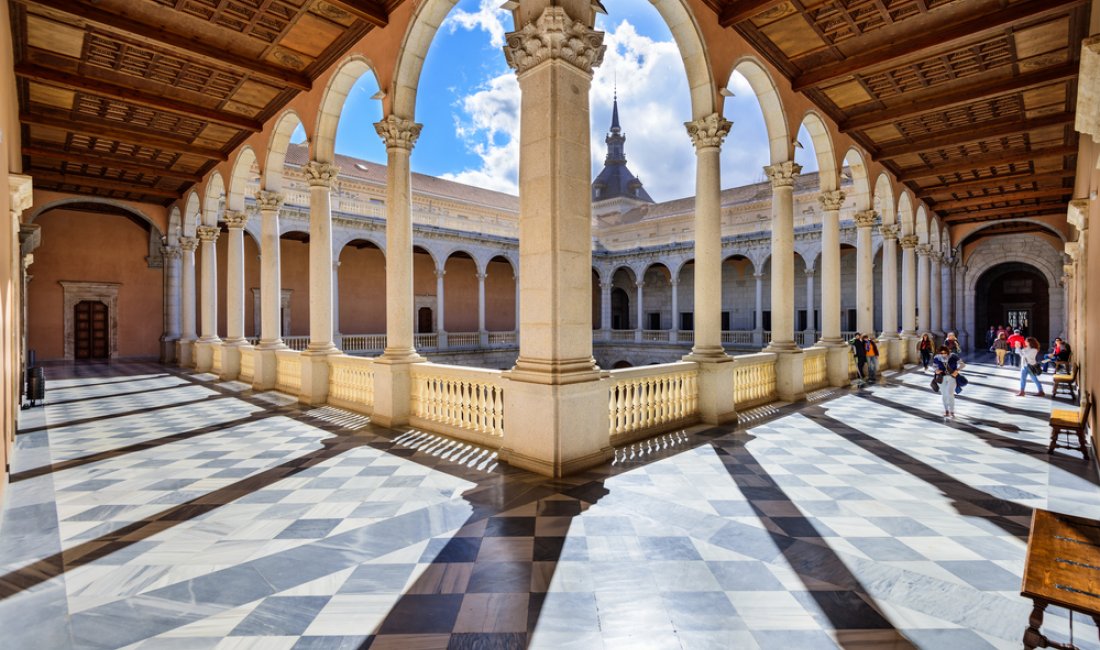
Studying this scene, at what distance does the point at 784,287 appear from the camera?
9.81 m

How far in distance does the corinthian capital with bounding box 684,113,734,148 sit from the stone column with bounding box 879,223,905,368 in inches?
429

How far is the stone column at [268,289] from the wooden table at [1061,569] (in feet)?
42.8

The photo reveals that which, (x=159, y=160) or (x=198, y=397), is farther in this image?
(x=159, y=160)

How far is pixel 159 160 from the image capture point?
47.4 ft

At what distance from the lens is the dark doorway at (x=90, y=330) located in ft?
66.0

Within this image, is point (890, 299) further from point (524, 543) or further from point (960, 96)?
point (524, 543)

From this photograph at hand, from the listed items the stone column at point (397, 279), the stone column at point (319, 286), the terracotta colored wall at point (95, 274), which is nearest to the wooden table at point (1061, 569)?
the stone column at point (397, 279)

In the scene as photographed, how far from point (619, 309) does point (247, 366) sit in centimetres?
2578

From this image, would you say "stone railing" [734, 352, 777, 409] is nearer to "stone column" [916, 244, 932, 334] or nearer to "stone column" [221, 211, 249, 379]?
"stone column" [221, 211, 249, 379]

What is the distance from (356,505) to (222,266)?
74.6 feet

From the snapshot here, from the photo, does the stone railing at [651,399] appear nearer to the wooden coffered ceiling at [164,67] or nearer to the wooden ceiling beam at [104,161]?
the wooden coffered ceiling at [164,67]

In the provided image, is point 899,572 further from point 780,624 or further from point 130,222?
Answer: point 130,222

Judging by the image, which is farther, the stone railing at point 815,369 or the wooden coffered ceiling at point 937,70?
the stone railing at point 815,369

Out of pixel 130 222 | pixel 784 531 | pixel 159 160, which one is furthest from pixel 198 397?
pixel 130 222
